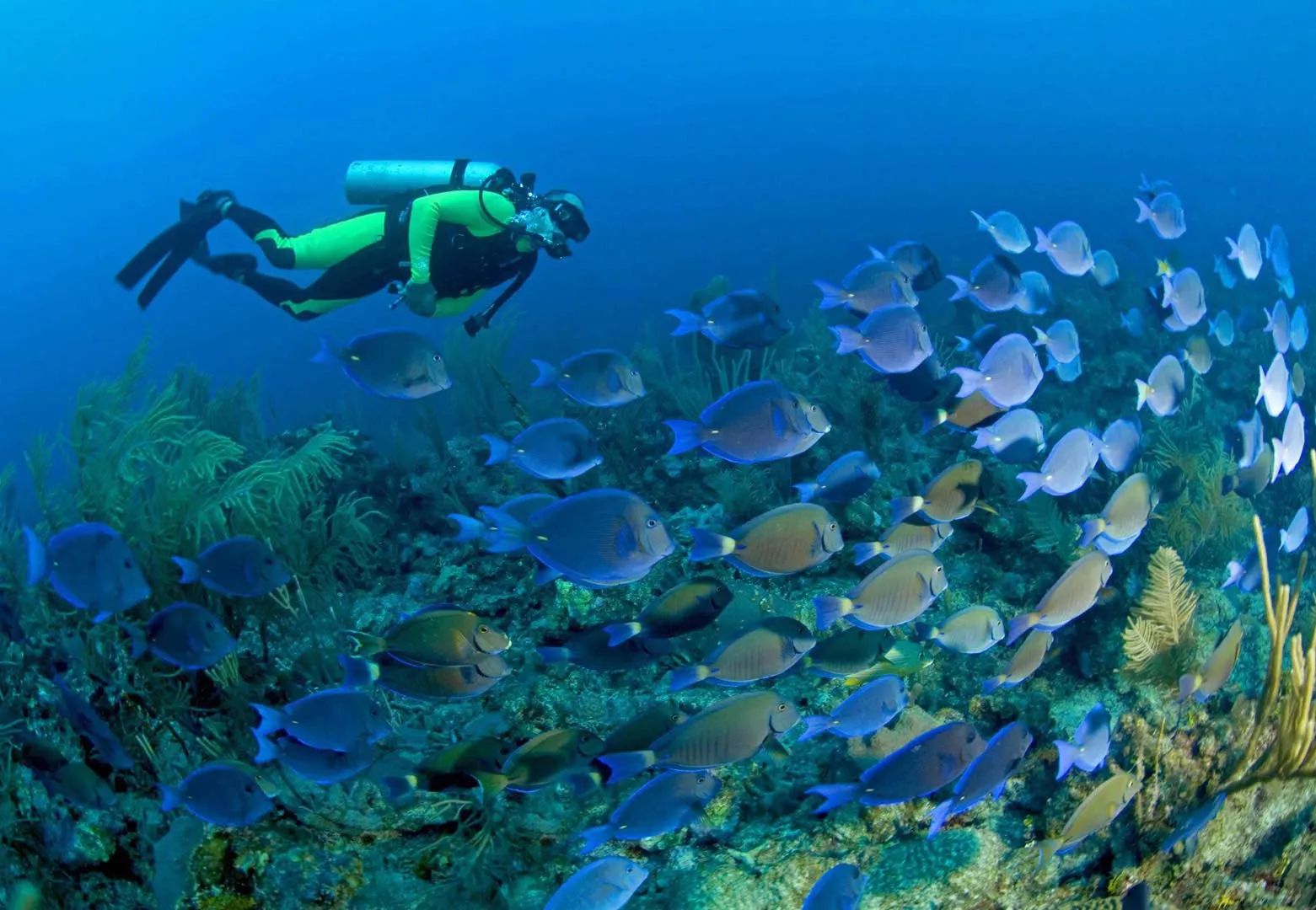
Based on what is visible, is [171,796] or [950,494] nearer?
[171,796]

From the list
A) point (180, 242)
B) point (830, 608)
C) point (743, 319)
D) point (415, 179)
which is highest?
point (415, 179)

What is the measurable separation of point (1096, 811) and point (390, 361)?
357cm

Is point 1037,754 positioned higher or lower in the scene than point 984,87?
lower

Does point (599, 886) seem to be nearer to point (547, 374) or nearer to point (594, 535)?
point (594, 535)

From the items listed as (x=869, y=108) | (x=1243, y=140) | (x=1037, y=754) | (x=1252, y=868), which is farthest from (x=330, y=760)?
(x=1243, y=140)

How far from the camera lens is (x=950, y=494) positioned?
3512 mm

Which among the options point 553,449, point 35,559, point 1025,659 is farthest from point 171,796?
point 1025,659

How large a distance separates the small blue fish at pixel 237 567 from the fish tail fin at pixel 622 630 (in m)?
1.58

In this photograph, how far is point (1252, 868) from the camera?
345 cm

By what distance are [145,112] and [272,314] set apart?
95593 millimetres

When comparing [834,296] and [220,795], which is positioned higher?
[834,296]

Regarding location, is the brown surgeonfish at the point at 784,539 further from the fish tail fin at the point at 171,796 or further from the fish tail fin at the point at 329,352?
the fish tail fin at the point at 171,796

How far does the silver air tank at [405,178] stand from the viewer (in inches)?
294

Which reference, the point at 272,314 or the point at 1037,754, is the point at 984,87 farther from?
the point at 1037,754
